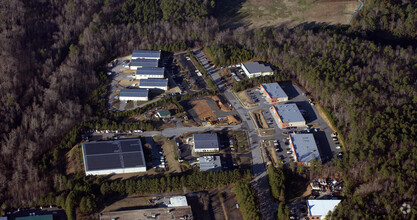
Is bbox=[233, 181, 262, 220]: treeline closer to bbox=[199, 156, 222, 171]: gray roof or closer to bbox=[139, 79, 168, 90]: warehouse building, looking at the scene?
bbox=[199, 156, 222, 171]: gray roof

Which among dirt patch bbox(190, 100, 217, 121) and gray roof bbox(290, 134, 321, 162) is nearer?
gray roof bbox(290, 134, 321, 162)

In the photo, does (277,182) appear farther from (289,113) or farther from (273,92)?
(273,92)

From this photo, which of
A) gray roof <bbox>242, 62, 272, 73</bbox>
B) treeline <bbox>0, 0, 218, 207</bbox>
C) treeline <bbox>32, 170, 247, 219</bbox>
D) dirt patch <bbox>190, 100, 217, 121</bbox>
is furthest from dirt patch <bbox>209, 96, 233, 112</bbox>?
treeline <bbox>32, 170, 247, 219</bbox>

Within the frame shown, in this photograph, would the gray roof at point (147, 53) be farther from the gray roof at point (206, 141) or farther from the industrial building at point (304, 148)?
the industrial building at point (304, 148)

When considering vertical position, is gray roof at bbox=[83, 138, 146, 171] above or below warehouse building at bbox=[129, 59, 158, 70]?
below

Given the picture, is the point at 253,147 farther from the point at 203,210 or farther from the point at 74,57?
the point at 74,57

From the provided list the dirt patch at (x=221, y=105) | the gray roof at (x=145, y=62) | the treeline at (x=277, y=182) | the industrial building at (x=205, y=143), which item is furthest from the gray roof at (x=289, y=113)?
the gray roof at (x=145, y=62)

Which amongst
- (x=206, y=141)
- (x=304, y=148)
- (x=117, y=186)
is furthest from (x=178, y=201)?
(x=304, y=148)
